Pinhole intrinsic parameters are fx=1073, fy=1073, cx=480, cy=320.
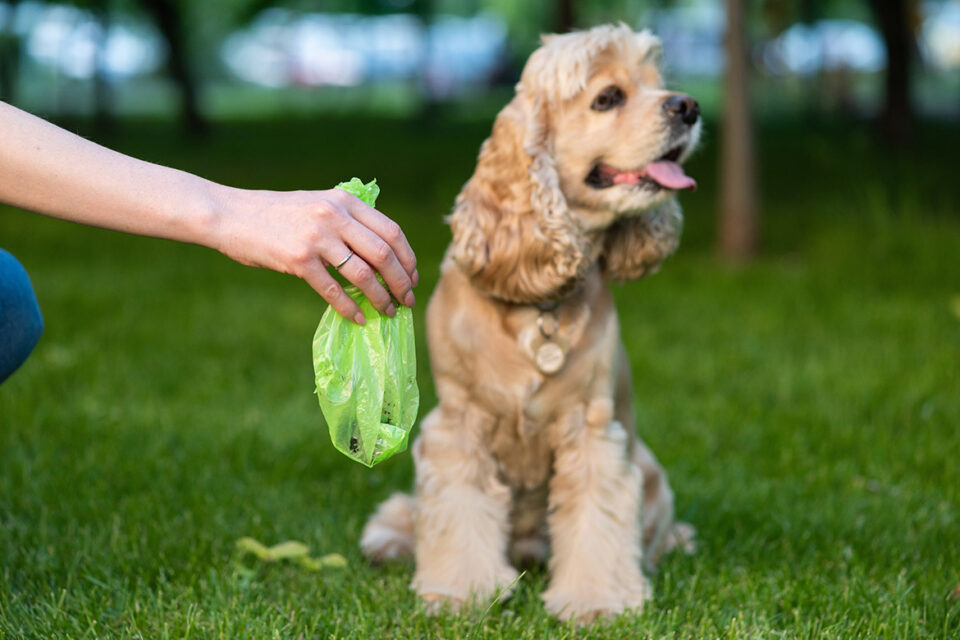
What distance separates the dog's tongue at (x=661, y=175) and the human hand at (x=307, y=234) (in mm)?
1256

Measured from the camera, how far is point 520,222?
310 centimetres

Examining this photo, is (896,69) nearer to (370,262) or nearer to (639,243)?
(639,243)

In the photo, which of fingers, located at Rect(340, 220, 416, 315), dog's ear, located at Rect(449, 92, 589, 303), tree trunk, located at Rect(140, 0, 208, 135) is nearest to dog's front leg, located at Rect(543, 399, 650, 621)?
dog's ear, located at Rect(449, 92, 589, 303)

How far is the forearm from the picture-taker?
1981 mm

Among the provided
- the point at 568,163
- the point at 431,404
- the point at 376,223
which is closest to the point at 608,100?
the point at 568,163

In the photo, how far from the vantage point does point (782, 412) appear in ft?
16.0

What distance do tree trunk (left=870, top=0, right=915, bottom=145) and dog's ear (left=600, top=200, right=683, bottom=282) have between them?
13.4 metres

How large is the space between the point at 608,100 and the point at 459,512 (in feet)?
4.20

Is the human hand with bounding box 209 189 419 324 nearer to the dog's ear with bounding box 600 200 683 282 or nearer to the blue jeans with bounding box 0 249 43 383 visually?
the blue jeans with bounding box 0 249 43 383

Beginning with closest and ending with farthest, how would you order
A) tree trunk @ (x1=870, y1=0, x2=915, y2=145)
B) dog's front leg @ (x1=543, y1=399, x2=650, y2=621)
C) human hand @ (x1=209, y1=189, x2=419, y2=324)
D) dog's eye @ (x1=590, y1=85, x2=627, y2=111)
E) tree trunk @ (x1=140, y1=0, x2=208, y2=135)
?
human hand @ (x1=209, y1=189, x2=419, y2=324) < dog's front leg @ (x1=543, y1=399, x2=650, y2=621) < dog's eye @ (x1=590, y1=85, x2=627, y2=111) < tree trunk @ (x1=870, y1=0, x2=915, y2=145) < tree trunk @ (x1=140, y1=0, x2=208, y2=135)

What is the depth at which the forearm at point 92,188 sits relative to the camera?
1.98 metres

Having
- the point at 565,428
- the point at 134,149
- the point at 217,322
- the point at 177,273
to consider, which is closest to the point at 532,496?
the point at 565,428

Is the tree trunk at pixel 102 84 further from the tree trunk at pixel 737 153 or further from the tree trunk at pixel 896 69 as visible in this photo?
the tree trunk at pixel 737 153

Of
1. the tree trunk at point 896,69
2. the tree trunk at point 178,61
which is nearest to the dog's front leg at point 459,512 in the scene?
the tree trunk at point 896,69
